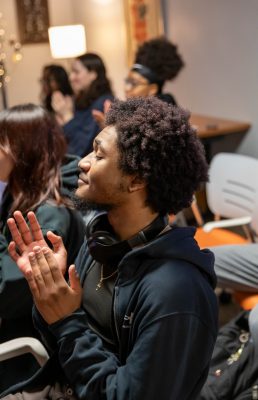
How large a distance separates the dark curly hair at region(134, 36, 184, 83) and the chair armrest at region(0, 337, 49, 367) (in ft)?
7.44

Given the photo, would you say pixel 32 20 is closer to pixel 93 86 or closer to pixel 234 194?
pixel 93 86

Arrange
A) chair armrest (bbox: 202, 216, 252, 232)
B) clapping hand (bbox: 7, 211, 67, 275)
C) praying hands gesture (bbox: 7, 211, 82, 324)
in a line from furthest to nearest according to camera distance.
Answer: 1. chair armrest (bbox: 202, 216, 252, 232)
2. clapping hand (bbox: 7, 211, 67, 275)
3. praying hands gesture (bbox: 7, 211, 82, 324)

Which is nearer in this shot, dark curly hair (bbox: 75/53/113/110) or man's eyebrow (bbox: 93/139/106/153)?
man's eyebrow (bbox: 93/139/106/153)

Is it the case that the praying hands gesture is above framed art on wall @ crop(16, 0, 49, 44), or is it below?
below

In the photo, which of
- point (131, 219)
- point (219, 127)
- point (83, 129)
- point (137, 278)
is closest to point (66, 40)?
point (83, 129)

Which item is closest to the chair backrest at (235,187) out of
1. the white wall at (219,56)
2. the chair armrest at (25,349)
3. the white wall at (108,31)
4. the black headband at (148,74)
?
the black headband at (148,74)

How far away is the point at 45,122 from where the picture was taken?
173 cm

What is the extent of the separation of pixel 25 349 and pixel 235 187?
1.49m

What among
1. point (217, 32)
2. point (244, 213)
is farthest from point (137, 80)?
point (244, 213)

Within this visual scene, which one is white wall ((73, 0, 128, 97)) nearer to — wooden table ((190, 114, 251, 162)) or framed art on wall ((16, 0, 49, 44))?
framed art on wall ((16, 0, 49, 44))

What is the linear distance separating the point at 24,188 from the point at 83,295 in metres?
0.55

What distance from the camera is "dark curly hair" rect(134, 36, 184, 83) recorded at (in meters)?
3.35

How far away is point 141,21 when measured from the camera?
4566 mm

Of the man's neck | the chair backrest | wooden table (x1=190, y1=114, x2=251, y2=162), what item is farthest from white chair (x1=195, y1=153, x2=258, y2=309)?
the man's neck
